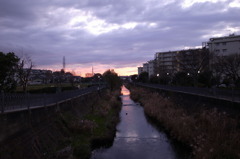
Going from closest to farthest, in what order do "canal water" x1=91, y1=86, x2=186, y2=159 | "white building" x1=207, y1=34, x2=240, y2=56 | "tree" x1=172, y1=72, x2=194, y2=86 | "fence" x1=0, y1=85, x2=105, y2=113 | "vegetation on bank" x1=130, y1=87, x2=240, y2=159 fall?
"fence" x1=0, y1=85, x2=105, y2=113, "vegetation on bank" x1=130, y1=87, x2=240, y2=159, "canal water" x1=91, y1=86, x2=186, y2=159, "tree" x1=172, y1=72, x2=194, y2=86, "white building" x1=207, y1=34, x2=240, y2=56

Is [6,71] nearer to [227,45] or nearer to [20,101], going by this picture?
[20,101]

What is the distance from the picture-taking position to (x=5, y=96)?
29.6 ft

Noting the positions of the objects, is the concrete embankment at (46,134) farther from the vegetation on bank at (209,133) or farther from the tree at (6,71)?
the tree at (6,71)

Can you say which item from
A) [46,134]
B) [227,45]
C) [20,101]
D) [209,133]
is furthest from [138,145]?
[227,45]

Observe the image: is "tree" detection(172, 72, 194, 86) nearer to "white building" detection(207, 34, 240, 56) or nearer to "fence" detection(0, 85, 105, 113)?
"white building" detection(207, 34, 240, 56)

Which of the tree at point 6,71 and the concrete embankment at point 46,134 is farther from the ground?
the tree at point 6,71

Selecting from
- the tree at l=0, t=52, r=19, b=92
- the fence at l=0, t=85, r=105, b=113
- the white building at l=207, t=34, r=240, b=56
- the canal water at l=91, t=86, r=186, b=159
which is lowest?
the canal water at l=91, t=86, r=186, b=159

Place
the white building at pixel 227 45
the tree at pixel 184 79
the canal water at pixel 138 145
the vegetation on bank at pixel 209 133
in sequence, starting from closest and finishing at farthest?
the vegetation on bank at pixel 209 133 < the canal water at pixel 138 145 < the tree at pixel 184 79 < the white building at pixel 227 45

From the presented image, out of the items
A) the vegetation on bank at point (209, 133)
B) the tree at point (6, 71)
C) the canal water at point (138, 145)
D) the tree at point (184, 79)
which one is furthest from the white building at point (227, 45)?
the tree at point (6, 71)

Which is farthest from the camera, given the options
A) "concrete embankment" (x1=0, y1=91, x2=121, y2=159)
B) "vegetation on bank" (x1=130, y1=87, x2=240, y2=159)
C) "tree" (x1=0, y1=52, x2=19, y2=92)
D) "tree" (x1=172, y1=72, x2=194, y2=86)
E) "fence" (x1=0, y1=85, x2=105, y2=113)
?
"tree" (x1=172, y1=72, x2=194, y2=86)

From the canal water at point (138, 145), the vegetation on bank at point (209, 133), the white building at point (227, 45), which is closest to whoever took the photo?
the vegetation on bank at point (209, 133)

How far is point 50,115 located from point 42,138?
2765 mm

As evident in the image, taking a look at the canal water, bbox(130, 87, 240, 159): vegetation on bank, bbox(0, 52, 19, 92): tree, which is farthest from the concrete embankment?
bbox(0, 52, 19, 92): tree

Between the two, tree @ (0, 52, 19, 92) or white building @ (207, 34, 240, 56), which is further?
white building @ (207, 34, 240, 56)
